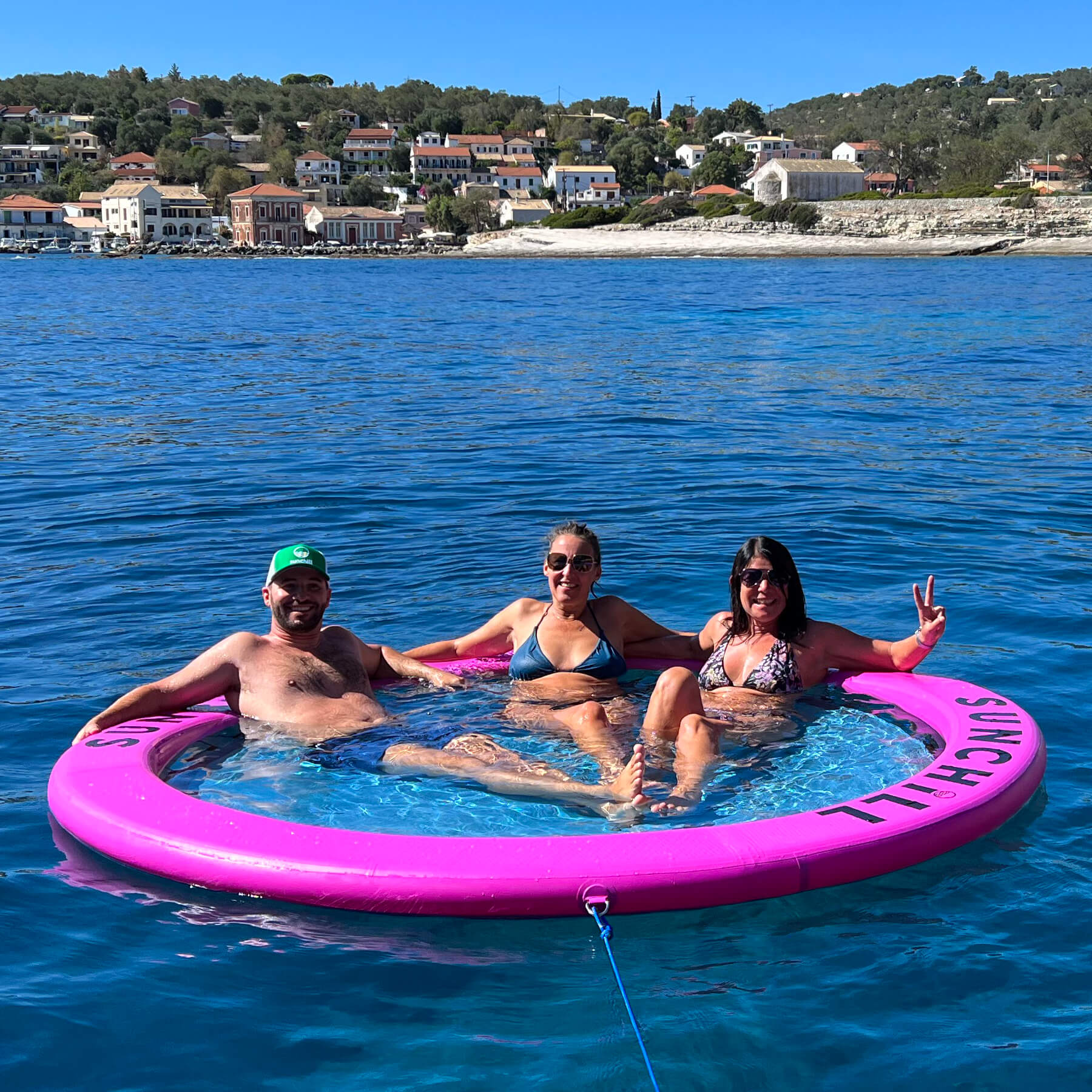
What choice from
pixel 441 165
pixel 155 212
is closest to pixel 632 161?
pixel 441 165

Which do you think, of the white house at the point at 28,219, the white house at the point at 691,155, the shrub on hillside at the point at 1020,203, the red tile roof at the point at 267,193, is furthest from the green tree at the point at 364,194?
the shrub on hillside at the point at 1020,203

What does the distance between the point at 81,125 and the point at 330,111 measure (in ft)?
105

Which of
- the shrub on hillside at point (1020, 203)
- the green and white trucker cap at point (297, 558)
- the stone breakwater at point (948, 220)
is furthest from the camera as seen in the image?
the shrub on hillside at point (1020, 203)

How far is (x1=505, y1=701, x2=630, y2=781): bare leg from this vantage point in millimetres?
5113

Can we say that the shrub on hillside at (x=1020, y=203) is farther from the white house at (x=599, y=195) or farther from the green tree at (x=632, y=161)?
the green tree at (x=632, y=161)

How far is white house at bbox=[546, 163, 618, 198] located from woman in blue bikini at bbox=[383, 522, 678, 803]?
11790cm

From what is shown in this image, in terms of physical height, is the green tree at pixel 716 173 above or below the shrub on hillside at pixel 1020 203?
above

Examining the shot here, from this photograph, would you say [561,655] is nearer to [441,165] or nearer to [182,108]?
[441,165]

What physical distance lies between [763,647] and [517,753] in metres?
1.35

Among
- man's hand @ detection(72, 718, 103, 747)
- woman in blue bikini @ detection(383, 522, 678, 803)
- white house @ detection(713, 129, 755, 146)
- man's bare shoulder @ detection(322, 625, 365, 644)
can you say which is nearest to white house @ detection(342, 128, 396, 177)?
white house @ detection(713, 129, 755, 146)

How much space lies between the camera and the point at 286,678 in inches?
219

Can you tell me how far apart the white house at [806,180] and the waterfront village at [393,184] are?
0.41 feet

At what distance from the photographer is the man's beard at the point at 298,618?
5.54 m

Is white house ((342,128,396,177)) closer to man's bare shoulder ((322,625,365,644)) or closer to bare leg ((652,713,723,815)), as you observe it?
man's bare shoulder ((322,625,365,644))
